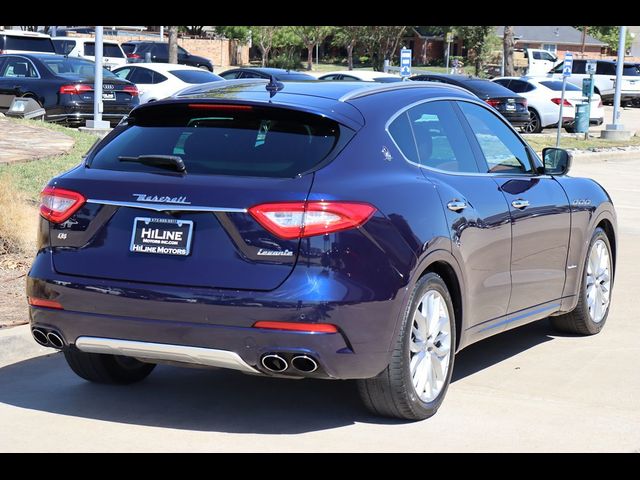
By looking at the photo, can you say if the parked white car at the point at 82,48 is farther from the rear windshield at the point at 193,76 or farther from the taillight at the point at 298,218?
the taillight at the point at 298,218

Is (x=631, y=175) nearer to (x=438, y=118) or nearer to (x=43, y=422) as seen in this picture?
(x=438, y=118)

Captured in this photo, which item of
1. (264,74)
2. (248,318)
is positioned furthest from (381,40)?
(248,318)

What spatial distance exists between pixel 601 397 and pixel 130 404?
2.58 metres

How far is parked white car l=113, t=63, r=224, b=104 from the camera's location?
25.7m

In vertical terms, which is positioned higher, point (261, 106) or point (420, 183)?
point (261, 106)

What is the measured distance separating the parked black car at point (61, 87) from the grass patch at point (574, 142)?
10.4 m

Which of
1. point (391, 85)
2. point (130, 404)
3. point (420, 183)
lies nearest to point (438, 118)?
point (391, 85)

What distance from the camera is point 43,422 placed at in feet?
18.9

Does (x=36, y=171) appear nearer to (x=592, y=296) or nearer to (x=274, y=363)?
(x=592, y=296)

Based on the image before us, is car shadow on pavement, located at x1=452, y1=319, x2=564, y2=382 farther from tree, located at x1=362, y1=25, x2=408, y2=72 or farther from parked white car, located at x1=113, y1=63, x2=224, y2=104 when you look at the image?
tree, located at x1=362, y1=25, x2=408, y2=72

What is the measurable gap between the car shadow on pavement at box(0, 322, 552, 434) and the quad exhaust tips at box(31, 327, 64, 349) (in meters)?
0.43

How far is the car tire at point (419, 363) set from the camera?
5598 mm

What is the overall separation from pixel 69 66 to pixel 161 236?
684 inches

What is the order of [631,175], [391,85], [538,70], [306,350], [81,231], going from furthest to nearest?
[538,70] → [631,175] → [391,85] → [81,231] → [306,350]
